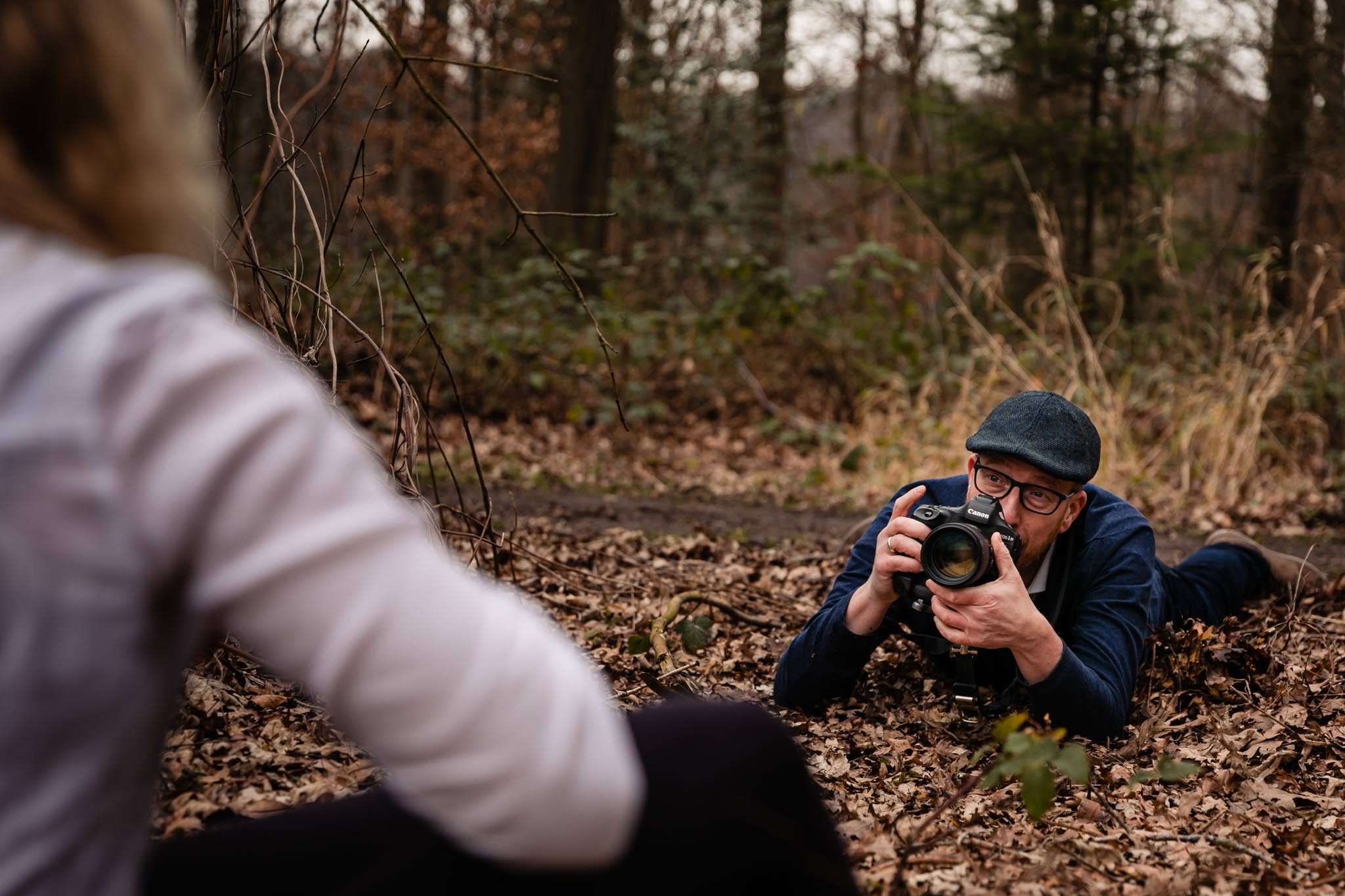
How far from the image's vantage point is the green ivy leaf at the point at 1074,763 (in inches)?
76.5

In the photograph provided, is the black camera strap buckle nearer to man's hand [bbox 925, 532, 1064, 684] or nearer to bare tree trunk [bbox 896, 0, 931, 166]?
man's hand [bbox 925, 532, 1064, 684]

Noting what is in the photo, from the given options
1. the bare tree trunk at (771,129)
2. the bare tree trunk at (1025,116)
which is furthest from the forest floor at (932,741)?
the bare tree trunk at (771,129)

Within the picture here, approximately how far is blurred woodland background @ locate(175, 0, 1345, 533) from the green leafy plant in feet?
8.81

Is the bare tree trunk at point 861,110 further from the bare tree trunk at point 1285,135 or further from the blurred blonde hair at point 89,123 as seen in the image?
the blurred blonde hair at point 89,123

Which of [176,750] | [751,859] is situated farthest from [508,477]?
[751,859]

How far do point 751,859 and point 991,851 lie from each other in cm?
142

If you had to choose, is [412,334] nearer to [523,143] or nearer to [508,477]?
[508,477]

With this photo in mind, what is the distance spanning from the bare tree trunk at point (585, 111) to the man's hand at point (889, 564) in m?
8.61

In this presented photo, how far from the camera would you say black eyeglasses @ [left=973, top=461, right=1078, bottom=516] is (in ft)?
9.20

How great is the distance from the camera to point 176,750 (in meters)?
2.52

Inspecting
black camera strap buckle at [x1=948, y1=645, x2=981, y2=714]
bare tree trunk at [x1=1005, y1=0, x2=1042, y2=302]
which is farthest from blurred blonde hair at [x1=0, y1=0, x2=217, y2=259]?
bare tree trunk at [x1=1005, y1=0, x2=1042, y2=302]

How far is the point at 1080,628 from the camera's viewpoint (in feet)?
9.58

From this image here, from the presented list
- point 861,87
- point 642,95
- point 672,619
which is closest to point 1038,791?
point 672,619

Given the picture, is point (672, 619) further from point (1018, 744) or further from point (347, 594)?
point (347, 594)
